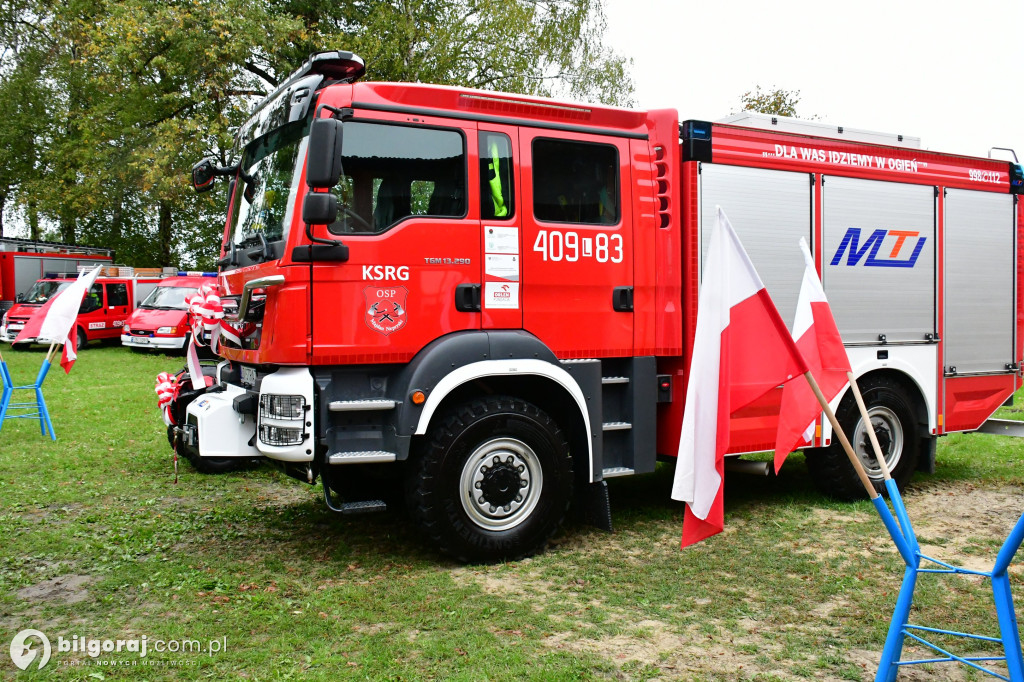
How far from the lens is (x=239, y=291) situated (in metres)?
6.22

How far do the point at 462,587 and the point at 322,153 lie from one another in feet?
8.98

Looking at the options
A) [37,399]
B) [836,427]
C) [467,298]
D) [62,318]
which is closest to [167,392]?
[467,298]

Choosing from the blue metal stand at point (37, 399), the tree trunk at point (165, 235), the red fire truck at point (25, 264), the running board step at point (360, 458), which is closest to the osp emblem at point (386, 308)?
the running board step at point (360, 458)

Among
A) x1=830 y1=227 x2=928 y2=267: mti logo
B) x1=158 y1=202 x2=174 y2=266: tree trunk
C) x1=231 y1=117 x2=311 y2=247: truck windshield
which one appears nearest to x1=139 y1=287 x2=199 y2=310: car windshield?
x1=158 y1=202 x2=174 y2=266: tree trunk

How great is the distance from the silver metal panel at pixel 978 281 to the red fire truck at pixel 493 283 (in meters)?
0.87

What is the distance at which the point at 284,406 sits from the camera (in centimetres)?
536

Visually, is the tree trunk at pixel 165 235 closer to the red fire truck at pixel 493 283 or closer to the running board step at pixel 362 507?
the red fire truck at pixel 493 283

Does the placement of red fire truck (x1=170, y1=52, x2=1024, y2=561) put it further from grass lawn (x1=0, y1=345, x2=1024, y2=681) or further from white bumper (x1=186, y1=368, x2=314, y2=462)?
grass lawn (x1=0, y1=345, x2=1024, y2=681)

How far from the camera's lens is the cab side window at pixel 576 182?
6.08 meters

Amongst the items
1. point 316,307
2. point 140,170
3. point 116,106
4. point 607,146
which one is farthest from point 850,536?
point 116,106

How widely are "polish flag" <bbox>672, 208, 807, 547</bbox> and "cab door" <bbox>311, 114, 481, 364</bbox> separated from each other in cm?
242

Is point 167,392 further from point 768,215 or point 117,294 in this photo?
point 117,294

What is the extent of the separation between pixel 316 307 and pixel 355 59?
1.67 m

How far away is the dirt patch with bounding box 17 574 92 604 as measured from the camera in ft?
→ 16.9
